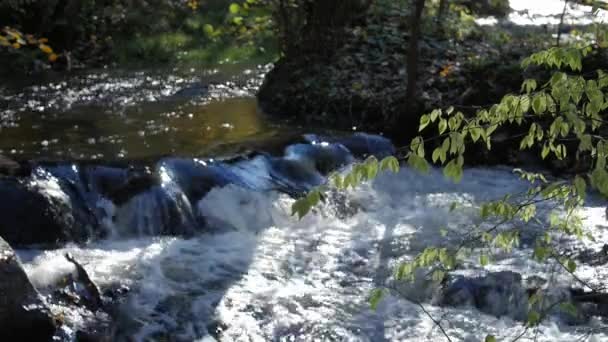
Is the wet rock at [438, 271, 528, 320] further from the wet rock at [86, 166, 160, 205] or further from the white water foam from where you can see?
the wet rock at [86, 166, 160, 205]

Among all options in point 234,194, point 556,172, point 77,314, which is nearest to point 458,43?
point 556,172

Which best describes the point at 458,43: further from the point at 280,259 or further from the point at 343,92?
the point at 280,259

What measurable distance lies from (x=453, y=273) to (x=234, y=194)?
8.40 feet

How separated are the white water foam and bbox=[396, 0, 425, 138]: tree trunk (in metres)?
1.36

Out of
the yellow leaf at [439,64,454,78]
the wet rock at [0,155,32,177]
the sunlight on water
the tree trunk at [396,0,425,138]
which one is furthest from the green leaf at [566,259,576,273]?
the sunlight on water

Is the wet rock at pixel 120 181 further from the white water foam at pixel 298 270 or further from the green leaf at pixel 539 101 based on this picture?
the green leaf at pixel 539 101

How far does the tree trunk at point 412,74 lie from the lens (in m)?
9.26

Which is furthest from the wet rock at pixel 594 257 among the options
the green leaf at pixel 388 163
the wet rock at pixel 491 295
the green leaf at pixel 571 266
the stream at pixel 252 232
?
the green leaf at pixel 388 163

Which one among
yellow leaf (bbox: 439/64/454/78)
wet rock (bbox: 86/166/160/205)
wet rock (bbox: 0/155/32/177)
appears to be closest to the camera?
wet rock (bbox: 0/155/32/177)

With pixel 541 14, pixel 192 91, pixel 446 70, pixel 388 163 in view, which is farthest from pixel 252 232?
pixel 541 14

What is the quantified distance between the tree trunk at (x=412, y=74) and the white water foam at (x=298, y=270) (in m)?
1.36

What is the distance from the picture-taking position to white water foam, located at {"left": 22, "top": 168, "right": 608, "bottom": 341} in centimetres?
549

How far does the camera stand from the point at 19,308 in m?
4.62

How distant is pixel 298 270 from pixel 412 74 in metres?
3.98
